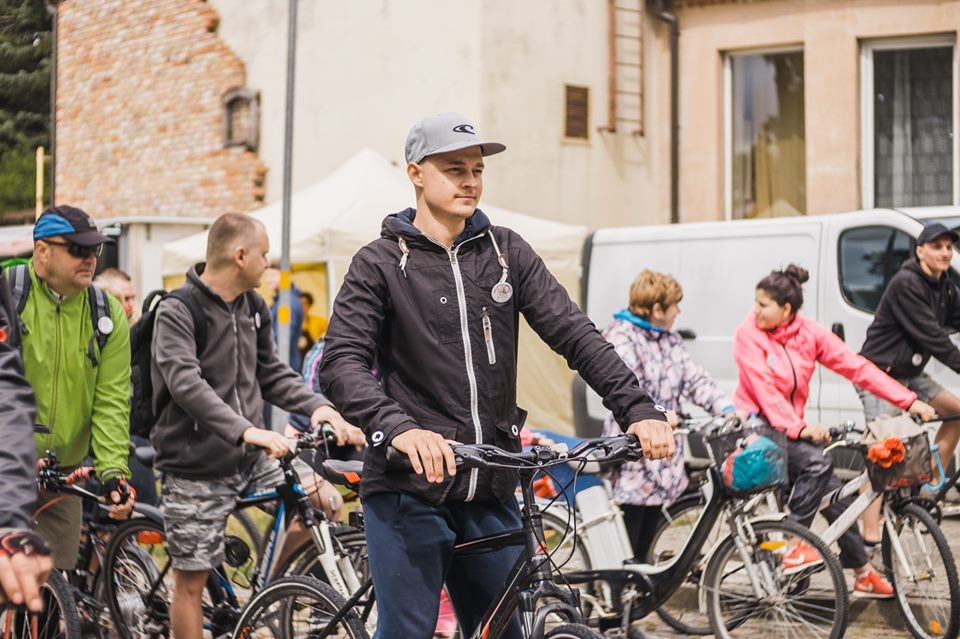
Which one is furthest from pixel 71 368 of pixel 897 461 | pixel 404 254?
pixel 897 461

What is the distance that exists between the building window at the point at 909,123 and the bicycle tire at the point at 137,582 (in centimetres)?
1201

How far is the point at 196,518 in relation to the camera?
5430mm

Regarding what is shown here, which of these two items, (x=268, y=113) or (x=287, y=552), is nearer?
(x=287, y=552)

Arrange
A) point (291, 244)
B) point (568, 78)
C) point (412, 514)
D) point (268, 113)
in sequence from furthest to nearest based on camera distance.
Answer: point (268, 113)
point (568, 78)
point (291, 244)
point (412, 514)

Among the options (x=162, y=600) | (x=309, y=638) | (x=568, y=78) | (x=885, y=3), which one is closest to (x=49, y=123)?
(x=568, y=78)

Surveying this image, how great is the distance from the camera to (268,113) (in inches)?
738

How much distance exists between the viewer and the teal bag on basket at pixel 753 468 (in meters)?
6.02

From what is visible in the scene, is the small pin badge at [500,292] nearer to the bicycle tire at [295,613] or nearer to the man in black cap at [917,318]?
the bicycle tire at [295,613]

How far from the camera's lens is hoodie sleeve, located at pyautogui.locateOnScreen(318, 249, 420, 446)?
3416mm

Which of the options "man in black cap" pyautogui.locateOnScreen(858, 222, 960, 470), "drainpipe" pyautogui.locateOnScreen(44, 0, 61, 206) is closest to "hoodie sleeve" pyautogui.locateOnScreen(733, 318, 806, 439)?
"man in black cap" pyautogui.locateOnScreen(858, 222, 960, 470)

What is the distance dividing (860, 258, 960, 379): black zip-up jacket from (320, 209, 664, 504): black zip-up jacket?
463 centimetres

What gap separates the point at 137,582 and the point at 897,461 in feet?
10.3

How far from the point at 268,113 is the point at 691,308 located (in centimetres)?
905

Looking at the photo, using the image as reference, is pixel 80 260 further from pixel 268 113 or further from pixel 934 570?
pixel 268 113
